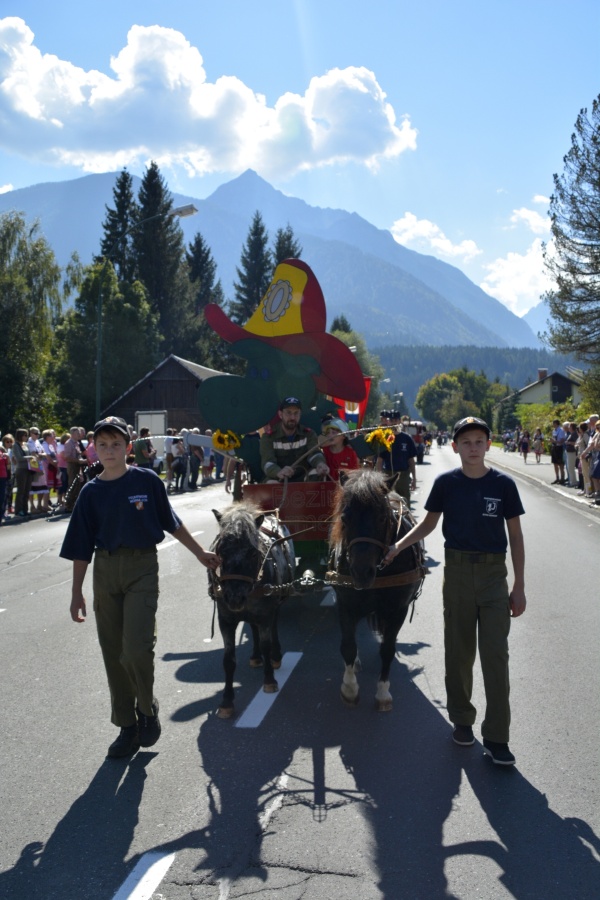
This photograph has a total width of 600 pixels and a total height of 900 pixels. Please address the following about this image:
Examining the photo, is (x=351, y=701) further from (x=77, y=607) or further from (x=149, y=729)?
(x=77, y=607)

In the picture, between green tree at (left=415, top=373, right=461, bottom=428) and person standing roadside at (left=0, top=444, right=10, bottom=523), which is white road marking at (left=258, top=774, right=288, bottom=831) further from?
green tree at (left=415, top=373, right=461, bottom=428)

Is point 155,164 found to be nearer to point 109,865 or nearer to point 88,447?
point 88,447

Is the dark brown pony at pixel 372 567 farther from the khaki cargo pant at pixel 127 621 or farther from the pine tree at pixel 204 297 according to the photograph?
the pine tree at pixel 204 297

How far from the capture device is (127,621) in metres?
4.64

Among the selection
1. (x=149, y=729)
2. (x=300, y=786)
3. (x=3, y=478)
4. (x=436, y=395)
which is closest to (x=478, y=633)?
(x=300, y=786)

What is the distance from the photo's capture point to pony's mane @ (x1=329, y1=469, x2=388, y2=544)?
5.42 meters

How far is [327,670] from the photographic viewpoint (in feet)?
21.3

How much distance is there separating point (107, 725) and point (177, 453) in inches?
827

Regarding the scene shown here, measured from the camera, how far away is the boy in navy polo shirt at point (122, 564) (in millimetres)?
4664

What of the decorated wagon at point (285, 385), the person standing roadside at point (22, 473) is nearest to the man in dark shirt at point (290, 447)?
the decorated wagon at point (285, 385)

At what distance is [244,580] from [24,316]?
4060cm

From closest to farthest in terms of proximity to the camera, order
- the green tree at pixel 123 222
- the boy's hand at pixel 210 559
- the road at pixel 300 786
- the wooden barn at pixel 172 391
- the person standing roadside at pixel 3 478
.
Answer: the road at pixel 300 786, the boy's hand at pixel 210 559, the person standing roadside at pixel 3 478, the wooden barn at pixel 172 391, the green tree at pixel 123 222

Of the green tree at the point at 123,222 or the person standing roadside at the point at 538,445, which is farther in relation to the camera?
the green tree at the point at 123,222

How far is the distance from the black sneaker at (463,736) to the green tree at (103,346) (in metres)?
53.2
